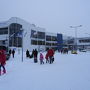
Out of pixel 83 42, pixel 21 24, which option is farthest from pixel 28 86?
pixel 83 42

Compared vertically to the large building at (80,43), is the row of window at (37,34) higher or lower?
higher

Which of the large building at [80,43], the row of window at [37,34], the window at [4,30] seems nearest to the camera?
the window at [4,30]

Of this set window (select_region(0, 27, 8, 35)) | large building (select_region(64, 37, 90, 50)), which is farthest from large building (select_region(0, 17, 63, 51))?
large building (select_region(64, 37, 90, 50))

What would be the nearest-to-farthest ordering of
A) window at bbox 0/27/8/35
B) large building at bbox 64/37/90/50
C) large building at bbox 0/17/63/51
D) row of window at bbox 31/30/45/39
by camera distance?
large building at bbox 0/17/63/51
window at bbox 0/27/8/35
row of window at bbox 31/30/45/39
large building at bbox 64/37/90/50

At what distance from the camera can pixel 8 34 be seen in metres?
52.3

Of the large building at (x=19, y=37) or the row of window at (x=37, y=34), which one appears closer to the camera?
the large building at (x=19, y=37)

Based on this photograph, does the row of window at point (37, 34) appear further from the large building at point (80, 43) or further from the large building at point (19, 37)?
the large building at point (80, 43)

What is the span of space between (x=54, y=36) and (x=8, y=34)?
1421 inches

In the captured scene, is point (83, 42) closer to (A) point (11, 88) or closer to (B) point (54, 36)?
(B) point (54, 36)

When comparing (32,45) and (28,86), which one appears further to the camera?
(32,45)

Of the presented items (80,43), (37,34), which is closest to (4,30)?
(37,34)

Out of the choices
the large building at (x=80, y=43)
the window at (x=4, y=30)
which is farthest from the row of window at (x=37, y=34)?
the large building at (x=80, y=43)

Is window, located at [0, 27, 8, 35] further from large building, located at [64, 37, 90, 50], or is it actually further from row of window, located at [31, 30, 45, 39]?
large building, located at [64, 37, 90, 50]

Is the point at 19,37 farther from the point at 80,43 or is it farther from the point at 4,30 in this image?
the point at 80,43
